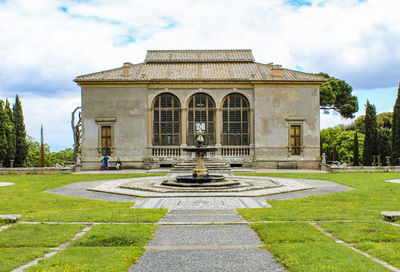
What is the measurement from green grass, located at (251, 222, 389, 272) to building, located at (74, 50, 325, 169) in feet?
80.4

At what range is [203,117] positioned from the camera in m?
35.0

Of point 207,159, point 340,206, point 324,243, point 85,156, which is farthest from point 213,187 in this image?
point 85,156

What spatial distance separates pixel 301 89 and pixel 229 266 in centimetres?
2975

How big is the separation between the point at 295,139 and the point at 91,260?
2944 cm

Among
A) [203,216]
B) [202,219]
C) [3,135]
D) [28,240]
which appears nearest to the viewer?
[28,240]

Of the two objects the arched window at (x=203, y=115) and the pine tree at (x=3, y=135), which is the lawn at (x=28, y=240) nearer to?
the arched window at (x=203, y=115)

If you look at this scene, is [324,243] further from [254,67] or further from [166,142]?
[254,67]

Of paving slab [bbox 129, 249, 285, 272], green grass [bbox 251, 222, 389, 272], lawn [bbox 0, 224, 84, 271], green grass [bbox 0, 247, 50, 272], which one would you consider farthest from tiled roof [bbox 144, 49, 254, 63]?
paving slab [bbox 129, 249, 285, 272]

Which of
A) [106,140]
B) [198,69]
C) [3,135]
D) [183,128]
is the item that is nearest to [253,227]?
[183,128]

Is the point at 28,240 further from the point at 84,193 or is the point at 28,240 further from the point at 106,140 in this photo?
the point at 106,140

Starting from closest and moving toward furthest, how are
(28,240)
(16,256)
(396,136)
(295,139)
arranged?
(16,256)
(28,240)
(295,139)
(396,136)

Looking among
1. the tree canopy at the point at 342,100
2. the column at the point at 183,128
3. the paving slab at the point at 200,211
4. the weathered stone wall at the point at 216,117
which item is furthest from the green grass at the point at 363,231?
the tree canopy at the point at 342,100

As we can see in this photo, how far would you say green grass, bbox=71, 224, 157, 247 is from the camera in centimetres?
809

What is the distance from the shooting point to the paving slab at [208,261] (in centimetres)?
654
